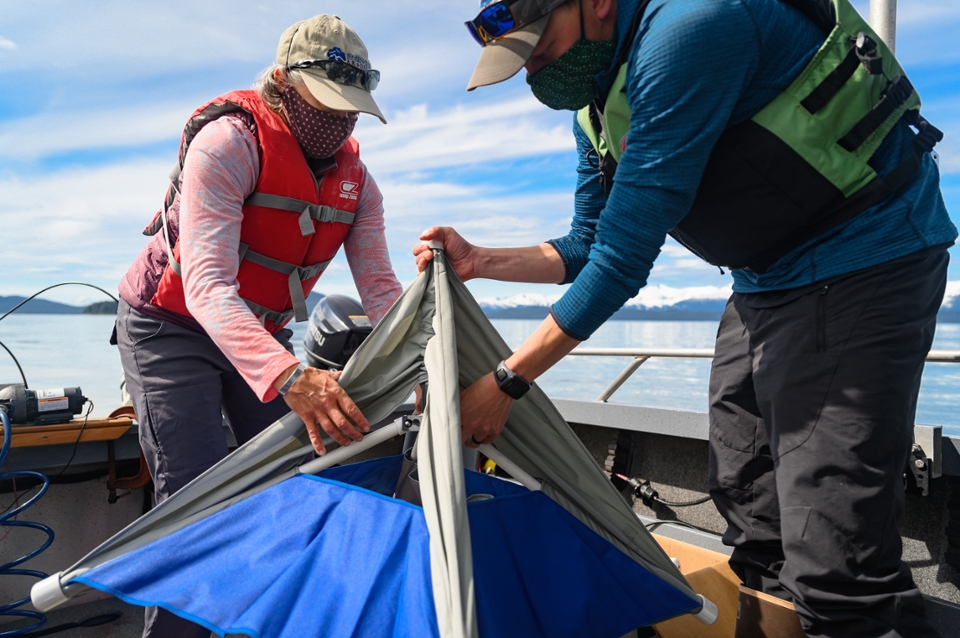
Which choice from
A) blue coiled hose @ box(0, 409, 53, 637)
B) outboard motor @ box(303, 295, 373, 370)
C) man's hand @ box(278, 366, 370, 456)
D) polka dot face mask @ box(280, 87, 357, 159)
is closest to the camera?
man's hand @ box(278, 366, 370, 456)

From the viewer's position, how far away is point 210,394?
2025mm

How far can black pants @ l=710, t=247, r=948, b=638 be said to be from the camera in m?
1.24

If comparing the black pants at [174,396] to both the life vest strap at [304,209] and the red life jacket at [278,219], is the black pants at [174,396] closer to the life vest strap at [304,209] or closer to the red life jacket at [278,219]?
the red life jacket at [278,219]

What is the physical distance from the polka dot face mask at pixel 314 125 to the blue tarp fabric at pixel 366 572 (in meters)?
1.04

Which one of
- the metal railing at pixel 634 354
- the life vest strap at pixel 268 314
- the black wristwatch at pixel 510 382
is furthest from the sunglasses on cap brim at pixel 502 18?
the metal railing at pixel 634 354

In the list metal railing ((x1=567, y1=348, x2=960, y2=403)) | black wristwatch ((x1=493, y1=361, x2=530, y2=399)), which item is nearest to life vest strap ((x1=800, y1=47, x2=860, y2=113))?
black wristwatch ((x1=493, y1=361, x2=530, y2=399))

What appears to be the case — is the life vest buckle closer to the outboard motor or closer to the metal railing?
the metal railing

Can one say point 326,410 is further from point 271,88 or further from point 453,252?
point 271,88

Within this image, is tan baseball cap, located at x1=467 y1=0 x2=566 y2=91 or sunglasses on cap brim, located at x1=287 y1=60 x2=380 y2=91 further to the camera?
sunglasses on cap brim, located at x1=287 y1=60 x2=380 y2=91

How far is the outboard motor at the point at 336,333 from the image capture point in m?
3.21

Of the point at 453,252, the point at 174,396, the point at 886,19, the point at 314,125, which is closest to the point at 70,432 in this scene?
the point at 174,396

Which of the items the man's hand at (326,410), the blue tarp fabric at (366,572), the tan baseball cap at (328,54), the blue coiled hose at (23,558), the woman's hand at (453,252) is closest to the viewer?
the blue tarp fabric at (366,572)

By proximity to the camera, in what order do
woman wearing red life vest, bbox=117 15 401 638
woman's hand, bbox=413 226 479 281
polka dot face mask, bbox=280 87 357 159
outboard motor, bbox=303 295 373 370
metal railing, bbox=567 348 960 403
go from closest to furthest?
woman's hand, bbox=413 226 479 281 < woman wearing red life vest, bbox=117 15 401 638 < polka dot face mask, bbox=280 87 357 159 < metal railing, bbox=567 348 960 403 < outboard motor, bbox=303 295 373 370

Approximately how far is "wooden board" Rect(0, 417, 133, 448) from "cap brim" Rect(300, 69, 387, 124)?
1609 mm
